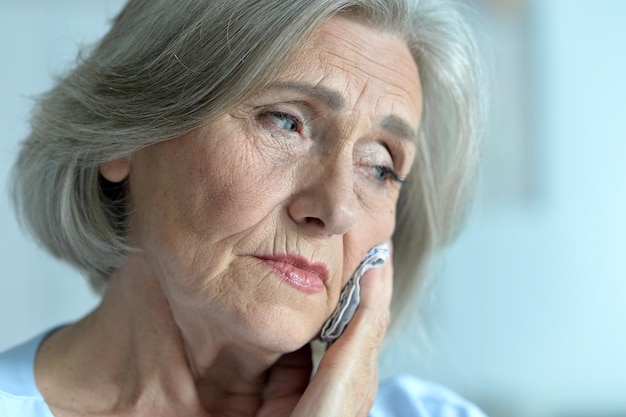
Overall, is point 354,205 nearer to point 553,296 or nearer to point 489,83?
point 489,83

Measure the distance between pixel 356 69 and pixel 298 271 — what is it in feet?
1.33

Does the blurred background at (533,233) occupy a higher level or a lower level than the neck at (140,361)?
higher

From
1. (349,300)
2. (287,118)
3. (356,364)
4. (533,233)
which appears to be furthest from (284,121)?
(533,233)

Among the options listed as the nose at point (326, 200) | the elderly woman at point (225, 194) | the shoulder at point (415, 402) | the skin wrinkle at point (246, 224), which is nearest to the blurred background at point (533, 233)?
the shoulder at point (415, 402)

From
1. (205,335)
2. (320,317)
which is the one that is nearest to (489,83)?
(320,317)

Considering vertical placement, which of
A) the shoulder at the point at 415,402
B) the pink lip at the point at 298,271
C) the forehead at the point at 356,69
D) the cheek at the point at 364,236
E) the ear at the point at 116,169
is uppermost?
the forehead at the point at 356,69

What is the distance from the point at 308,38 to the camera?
4.57 feet

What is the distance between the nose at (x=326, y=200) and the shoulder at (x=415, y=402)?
645 millimetres

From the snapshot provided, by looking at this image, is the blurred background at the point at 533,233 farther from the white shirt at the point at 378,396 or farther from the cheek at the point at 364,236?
the cheek at the point at 364,236

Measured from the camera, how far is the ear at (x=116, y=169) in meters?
1.52

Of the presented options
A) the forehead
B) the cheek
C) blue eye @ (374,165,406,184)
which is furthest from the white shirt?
the forehead

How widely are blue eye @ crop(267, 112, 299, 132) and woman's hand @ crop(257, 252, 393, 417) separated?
0.43 metres

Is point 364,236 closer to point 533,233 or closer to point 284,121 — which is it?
point 284,121

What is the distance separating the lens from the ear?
152cm
